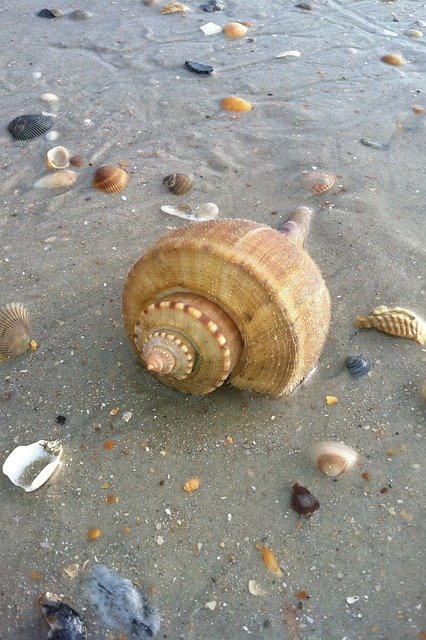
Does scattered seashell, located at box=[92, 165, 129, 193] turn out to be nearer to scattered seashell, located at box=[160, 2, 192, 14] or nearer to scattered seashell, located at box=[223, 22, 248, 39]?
scattered seashell, located at box=[223, 22, 248, 39]

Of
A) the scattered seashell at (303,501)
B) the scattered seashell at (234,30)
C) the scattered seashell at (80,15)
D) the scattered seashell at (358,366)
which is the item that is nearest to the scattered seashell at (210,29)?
the scattered seashell at (234,30)

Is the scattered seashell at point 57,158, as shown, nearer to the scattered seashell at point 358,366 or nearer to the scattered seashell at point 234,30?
the scattered seashell at point 358,366

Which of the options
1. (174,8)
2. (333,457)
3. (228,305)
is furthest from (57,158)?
(174,8)

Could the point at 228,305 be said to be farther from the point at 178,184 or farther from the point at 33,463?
the point at 178,184

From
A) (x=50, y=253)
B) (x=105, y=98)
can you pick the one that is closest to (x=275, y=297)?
(x=50, y=253)

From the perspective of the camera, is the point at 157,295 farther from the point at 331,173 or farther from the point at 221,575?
the point at 331,173

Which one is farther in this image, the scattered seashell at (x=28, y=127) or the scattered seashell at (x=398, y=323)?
the scattered seashell at (x=28, y=127)
